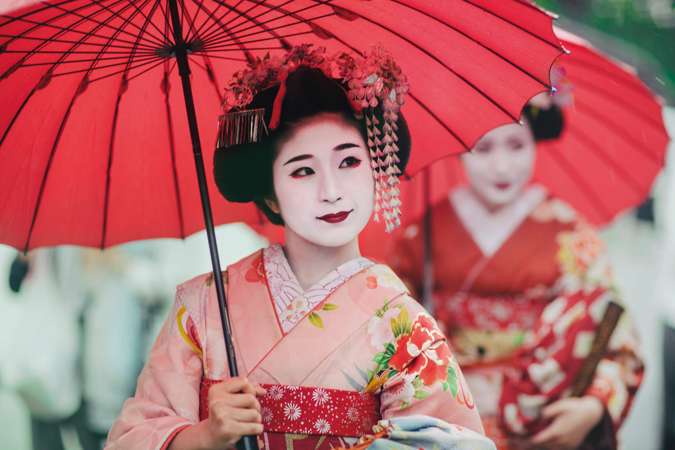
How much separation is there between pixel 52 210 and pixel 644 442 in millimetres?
3741

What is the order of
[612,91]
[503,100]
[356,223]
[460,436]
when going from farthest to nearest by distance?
[612,91]
[503,100]
[356,223]
[460,436]

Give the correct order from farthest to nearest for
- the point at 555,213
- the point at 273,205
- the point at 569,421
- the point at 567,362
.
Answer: the point at 555,213, the point at 567,362, the point at 569,421, the point at 273,205

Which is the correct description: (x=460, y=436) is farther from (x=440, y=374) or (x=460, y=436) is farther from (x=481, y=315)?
(x=481, y=315)

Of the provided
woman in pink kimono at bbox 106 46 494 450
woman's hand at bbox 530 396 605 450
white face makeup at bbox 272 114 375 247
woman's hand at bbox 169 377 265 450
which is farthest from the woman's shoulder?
woman's hand at bbox 169 377 265 450

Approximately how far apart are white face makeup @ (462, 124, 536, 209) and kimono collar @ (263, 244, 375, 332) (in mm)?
1988

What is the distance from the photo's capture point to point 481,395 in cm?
420

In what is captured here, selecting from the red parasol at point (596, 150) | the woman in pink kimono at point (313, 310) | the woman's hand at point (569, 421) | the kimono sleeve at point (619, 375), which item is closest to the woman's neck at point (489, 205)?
the red parasol at point (596, 150)

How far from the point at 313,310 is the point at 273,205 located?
1.07 feet

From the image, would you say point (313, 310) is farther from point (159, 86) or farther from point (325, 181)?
point (159, 86)

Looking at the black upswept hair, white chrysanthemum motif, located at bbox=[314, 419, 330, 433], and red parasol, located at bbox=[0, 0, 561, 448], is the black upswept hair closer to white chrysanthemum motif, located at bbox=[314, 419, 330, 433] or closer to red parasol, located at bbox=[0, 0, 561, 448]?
red parasol, located at bbox=[0, 0, 561, 448]

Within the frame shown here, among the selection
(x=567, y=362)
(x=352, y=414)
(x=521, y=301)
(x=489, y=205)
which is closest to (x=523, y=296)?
(x=521, y=301)

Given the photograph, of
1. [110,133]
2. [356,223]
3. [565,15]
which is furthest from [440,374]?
[565,15]

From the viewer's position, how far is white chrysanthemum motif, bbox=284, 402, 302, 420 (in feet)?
6.94

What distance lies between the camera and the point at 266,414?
214 centimetres
